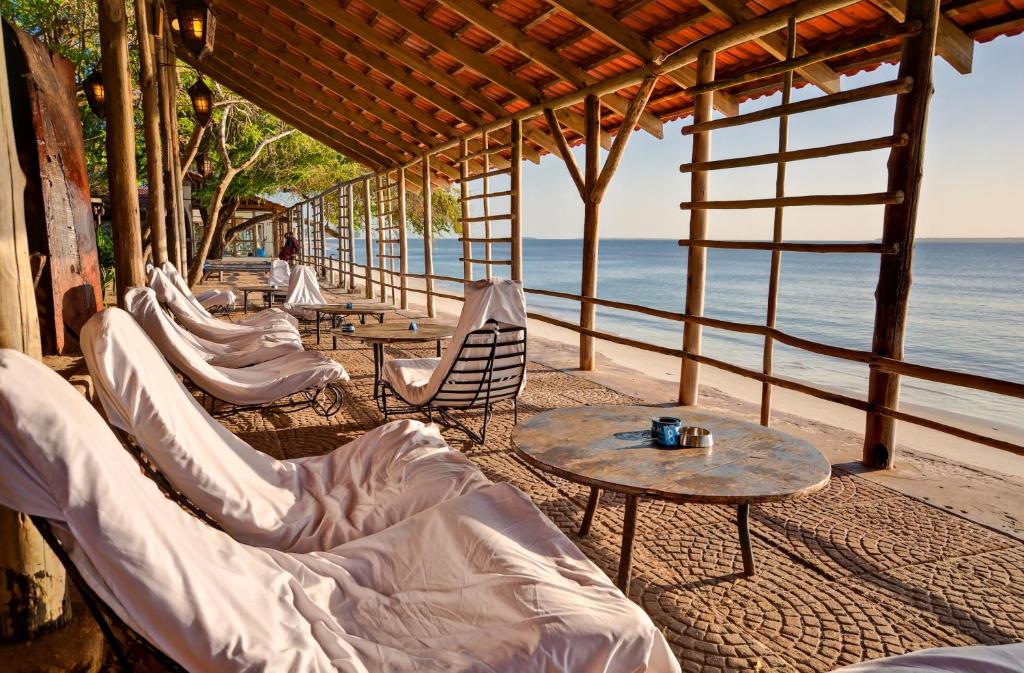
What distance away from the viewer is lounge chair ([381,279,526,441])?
164 inches

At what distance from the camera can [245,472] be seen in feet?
7.78

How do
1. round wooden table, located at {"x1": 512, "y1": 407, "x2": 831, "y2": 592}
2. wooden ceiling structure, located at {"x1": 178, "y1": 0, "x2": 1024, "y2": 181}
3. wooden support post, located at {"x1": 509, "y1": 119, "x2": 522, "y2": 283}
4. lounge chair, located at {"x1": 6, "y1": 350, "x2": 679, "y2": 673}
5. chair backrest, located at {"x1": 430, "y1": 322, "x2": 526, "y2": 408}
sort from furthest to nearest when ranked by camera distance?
wooden support post, located at {"x1": 509, "y1": 119, "x2": 522, "y2": 283} < wooden ceiling structure, located at {"x1": 178, "y1": 0, "x2": 1024, "y2": 181} < chair backrest, located at {"x1": 430, "y1": 322, "x2": 526, "y2": 408} < round wooden table, located at {"x1": 512, "y1": 407, "x2": 831, "y2": 592} < lounge chair, located at {"x1": 6, "y1": 350, "x2": 679, "y2": 673}

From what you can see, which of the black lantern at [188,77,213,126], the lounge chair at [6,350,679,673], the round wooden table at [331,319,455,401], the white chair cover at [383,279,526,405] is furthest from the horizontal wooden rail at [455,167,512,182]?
the lounge chair at [6,350,679,673]

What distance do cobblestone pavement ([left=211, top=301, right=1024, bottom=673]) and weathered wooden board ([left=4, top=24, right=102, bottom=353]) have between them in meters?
1.93

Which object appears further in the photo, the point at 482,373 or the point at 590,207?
the point at 590,207

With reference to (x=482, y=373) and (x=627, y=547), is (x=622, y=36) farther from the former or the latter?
(x=627, y=547)

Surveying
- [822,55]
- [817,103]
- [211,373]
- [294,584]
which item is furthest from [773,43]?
[294,584]

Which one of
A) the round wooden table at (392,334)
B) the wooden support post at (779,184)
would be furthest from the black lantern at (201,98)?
the wooden support post at (779,184)

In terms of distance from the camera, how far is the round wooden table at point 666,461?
2.12 metres

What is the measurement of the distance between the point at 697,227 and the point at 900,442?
8.36 ft

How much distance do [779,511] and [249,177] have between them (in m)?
17.9

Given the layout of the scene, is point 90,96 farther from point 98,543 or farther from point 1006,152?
point 1006,152

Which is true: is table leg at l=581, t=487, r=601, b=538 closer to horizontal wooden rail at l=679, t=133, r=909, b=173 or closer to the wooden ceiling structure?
horizontal wooden rail at l=679, t=133, r=909, b=173

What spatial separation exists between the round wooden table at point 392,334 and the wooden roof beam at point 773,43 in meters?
2.84
